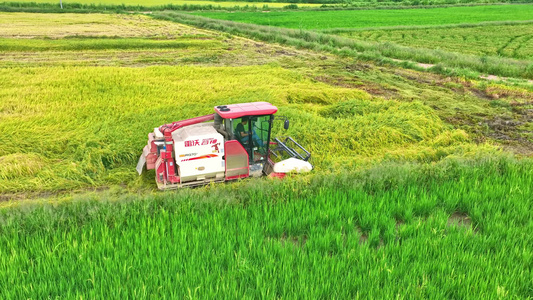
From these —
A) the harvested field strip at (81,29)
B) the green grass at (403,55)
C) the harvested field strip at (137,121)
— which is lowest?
the harvested field strip at (137,121)

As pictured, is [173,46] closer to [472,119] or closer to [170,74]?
[170,74]

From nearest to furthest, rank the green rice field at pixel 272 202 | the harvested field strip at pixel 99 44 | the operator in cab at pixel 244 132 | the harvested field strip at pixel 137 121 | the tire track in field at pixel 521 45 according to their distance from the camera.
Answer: the green rice field at pixel 272 202 → the operator in cab at pixel 244 132 → the harvested field strip at pixel 137 121 → the harvested field strip at pixel 99 44 → the tire track in field at pixel 521 45

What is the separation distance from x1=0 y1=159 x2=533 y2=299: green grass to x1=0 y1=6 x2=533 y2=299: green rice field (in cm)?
2

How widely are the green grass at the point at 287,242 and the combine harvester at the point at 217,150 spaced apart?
1600 mm

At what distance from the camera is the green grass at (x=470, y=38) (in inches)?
1115

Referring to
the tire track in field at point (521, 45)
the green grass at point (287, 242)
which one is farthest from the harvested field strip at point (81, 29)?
the green grass at point (287, 242)

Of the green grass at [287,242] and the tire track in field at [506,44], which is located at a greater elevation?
the tire track in field at [506,44]

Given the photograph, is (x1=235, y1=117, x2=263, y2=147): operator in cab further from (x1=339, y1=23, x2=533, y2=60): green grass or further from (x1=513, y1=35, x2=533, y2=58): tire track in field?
(x1=513, y1=35, x2=533, y2=58): tire track in field

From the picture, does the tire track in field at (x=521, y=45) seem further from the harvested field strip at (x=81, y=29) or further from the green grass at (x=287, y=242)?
the green grass at (x=287, y=242)

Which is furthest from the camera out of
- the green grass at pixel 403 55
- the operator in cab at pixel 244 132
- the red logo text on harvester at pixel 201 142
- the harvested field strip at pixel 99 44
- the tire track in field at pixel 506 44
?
the tire track in field at pixel 506 44

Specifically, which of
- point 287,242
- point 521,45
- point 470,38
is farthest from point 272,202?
point 470,38

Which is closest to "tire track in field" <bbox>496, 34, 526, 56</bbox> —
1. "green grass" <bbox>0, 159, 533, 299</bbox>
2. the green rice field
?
the green rice field

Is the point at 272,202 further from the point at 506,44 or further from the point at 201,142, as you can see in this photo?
the point at 506,44

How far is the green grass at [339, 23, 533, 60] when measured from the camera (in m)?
28.3
